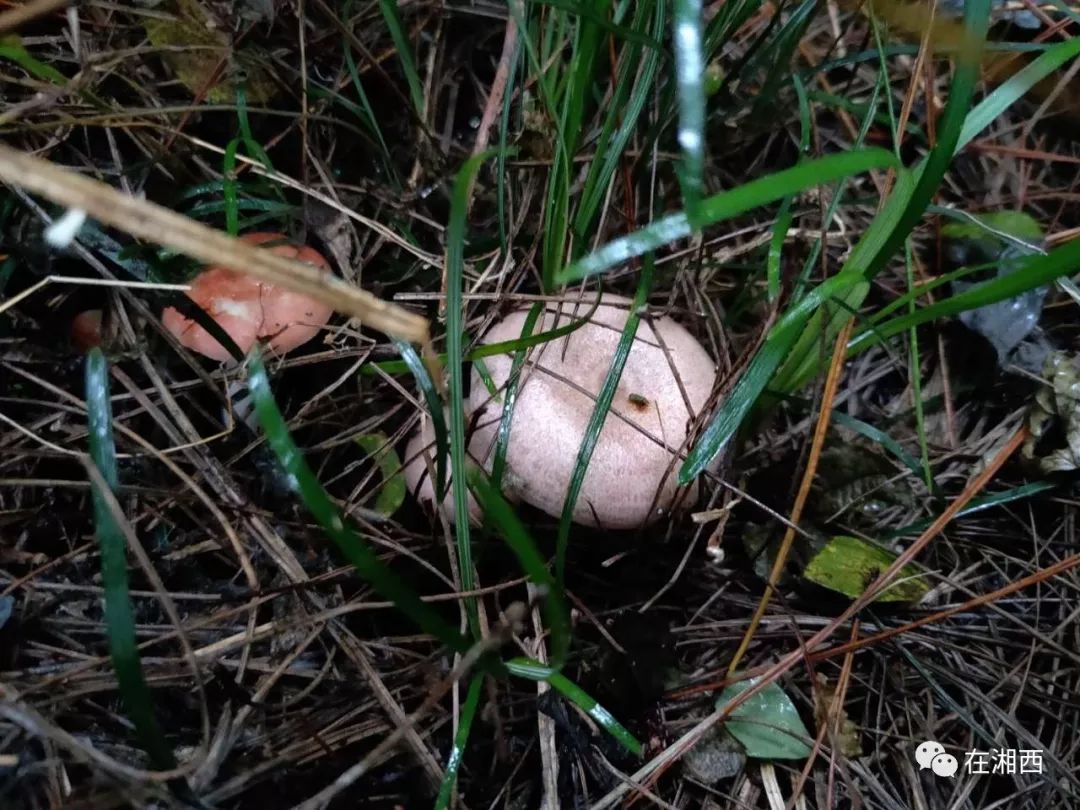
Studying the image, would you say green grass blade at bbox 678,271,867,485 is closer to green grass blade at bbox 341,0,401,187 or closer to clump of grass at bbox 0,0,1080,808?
clump of grass at bbox 0,0,1080,808

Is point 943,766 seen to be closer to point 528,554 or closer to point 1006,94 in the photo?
point 528,554

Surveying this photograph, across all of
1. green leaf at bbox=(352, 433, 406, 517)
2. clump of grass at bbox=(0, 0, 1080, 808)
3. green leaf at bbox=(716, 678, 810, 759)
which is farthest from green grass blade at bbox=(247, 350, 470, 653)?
green leaf at bbox=(716, 678, 810, 759)

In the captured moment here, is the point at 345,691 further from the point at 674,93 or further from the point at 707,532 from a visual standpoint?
the point at 674,93

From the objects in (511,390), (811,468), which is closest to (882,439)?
(811,468)

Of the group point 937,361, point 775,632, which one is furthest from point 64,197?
point 937,361

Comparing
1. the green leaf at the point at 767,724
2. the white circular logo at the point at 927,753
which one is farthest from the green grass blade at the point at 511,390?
the white circular logo at the point at 927,753

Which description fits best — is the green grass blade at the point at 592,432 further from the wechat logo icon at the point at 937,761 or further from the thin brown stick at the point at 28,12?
the thin brown stick at the point at 28,12

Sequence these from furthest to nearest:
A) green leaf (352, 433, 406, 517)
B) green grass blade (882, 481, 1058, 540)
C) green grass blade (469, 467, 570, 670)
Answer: green grass blade (882, 481, 1058, 540), green leaf (352, 433, 406, 517), green grass blade (469, 467, 570, 670)
